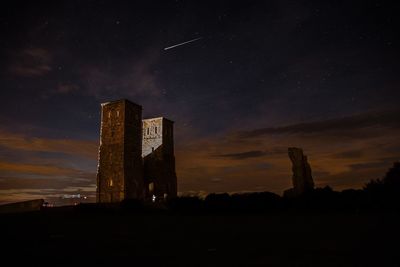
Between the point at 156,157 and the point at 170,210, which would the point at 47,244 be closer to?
the point at 170,210

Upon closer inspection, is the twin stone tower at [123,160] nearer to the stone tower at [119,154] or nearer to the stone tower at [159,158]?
the stone tower at [119,154]

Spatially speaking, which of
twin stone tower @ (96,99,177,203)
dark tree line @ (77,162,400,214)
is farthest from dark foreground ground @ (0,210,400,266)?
twin stone tower @ (96,99,177,203)

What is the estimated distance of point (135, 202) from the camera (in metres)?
27.1

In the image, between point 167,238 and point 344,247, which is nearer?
point 344,247

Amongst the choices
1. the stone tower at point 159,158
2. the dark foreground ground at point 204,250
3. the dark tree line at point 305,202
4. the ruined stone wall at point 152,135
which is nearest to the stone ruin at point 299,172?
the dark tree line at point 305,202

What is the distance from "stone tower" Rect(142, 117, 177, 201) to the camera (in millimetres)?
55375

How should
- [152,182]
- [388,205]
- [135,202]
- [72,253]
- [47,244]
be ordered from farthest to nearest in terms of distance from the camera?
[152,182] < [135,202] < [388,205] < [47,244] < [72,253]

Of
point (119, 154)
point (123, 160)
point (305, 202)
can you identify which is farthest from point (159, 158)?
point (305, 202)

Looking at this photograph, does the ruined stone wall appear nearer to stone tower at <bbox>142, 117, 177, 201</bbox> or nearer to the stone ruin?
stone tower at <bbox>142, 117, 177, 201</bbox>

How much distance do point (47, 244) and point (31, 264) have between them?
234 cm

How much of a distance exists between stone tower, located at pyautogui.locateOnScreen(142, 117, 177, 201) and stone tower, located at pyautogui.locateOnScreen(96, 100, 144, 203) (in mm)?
7051

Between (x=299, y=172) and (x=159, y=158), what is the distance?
3097 centimetres

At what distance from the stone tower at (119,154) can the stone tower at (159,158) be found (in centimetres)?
705

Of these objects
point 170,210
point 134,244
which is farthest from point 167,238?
point 170,210
